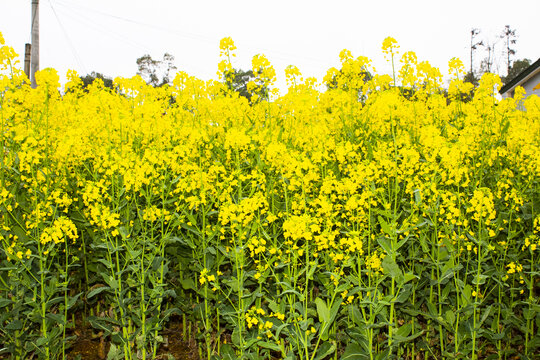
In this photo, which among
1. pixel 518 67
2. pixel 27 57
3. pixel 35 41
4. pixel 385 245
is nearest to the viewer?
pixel 385 245

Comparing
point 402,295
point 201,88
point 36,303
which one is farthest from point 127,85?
point 402,295

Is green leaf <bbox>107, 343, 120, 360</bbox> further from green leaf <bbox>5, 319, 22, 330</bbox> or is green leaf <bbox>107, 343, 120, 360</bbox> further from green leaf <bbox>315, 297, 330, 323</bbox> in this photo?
green leaf <bbox>315, 297, 330, 323</bbox>

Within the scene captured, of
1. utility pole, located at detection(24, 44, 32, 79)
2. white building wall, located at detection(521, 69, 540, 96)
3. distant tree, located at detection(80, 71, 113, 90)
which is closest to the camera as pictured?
utility pole, located at detection(24, 44, 32, 79)

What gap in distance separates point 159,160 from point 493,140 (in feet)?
10.5

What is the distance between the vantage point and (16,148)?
3520 millimetres

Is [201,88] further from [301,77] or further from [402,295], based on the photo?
[402,295]

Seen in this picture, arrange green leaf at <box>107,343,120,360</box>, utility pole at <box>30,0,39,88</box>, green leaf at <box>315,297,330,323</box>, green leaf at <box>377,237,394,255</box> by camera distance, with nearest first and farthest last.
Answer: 1. green leaf at <box>315,297,330,323</box>
2. green leaf at <box>377,237,394,255</box>
3. green leaf at <box>107,343,120,360</box>
4. utility pole at <box>30,0,39,88</box>

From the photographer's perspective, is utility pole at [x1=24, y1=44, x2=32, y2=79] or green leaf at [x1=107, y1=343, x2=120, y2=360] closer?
green leaf at [x1=107, y1=343, x2=120, y2=360]

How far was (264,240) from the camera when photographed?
2662 mm

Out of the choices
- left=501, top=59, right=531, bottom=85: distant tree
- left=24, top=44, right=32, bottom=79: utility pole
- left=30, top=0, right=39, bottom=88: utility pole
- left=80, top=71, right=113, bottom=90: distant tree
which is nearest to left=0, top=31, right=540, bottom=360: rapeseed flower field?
left=30, top=0, right=39, bottom=88: utility pole

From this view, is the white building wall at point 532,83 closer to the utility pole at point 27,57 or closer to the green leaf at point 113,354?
the utility pole at point 27,57

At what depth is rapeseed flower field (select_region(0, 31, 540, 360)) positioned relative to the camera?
9.16 feet

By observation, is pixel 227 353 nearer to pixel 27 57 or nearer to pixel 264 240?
pixel 264 240

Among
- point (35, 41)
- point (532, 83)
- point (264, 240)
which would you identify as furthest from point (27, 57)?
point (532, 83)
